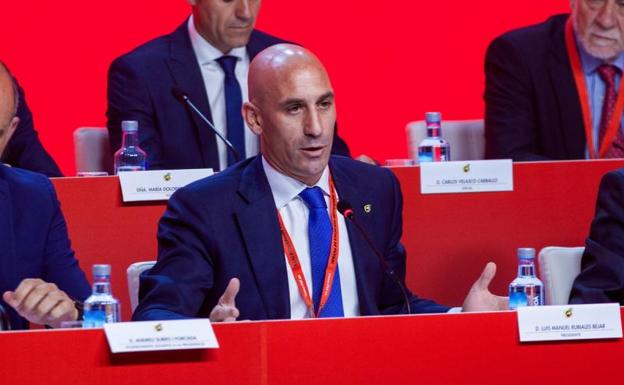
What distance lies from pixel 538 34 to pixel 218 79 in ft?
3.48

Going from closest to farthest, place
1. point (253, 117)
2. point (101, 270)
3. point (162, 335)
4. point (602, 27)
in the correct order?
1. point (162, 335)
2. point (101, 270)
3. point (253, 117)
4. point (602, 27)

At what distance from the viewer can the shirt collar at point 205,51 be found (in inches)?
169

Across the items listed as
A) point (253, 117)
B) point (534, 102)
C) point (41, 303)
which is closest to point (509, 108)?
point (534, 102)

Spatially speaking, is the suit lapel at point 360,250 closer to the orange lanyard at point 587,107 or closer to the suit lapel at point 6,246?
the suit lapel at point 6,246

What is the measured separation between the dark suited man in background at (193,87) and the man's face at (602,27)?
2.76ft

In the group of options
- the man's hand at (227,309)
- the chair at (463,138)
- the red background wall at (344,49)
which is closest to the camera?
the man's hand at (227,309)

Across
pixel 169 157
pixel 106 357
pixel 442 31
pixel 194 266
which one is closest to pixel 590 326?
pixel 106 357

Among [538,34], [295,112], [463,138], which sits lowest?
[463,138]

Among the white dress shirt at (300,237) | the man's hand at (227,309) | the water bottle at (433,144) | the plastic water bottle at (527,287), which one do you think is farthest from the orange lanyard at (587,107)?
the man's hand at (227,309)

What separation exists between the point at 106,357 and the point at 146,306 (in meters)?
0.72

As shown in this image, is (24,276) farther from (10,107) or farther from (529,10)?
(529,10)

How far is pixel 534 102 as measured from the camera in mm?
4426

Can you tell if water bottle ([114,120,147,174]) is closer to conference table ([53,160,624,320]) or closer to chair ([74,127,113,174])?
chair ([74,127,113,174])

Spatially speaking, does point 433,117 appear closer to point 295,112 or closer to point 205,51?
point 205,51
